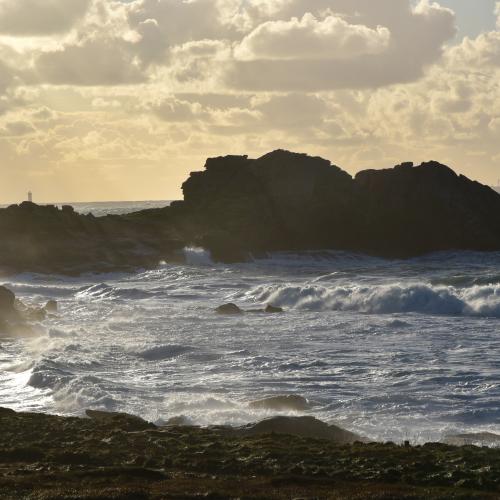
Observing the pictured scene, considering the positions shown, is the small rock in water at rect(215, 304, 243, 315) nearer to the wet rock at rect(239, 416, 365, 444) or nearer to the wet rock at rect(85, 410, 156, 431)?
the wet rock at rect(85, 410, 156, 431)

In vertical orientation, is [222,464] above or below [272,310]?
below

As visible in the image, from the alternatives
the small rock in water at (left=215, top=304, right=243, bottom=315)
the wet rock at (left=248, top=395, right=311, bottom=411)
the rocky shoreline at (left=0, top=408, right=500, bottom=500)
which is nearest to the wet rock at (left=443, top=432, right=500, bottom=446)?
the rocky shoreline at (left=0, top=408, right=500, bottom=500)

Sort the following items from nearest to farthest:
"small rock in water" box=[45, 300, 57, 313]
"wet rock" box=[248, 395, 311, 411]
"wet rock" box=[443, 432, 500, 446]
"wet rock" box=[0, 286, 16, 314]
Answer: "wet rock" box=[443, 432, 500, 446] < "wet rock" box=[248, 395, 311, 411] < "wet rock" box=[0, 286, 16, 314] < "small rock in water" box=[45, 300, 57, 313]

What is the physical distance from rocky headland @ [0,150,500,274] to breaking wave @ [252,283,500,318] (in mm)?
32969

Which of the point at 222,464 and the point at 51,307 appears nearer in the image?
the point at 222,464

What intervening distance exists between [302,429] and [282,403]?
2.94 meters

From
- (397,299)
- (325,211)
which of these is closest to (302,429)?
(397,299)

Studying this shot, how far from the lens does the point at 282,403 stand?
26.4m

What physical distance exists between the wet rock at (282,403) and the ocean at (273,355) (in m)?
0.36

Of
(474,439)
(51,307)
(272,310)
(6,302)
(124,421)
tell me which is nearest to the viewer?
(474,439)

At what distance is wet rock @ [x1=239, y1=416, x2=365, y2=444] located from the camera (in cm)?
2300

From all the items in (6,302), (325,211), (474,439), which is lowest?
(474,439)

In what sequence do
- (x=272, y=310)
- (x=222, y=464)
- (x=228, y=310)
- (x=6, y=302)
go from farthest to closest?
(x=272, y=310) < (x=228, y=310) < (x=6, y=302) < (x=222, y=464)

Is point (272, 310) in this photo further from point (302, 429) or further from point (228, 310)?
point (302, 429)
